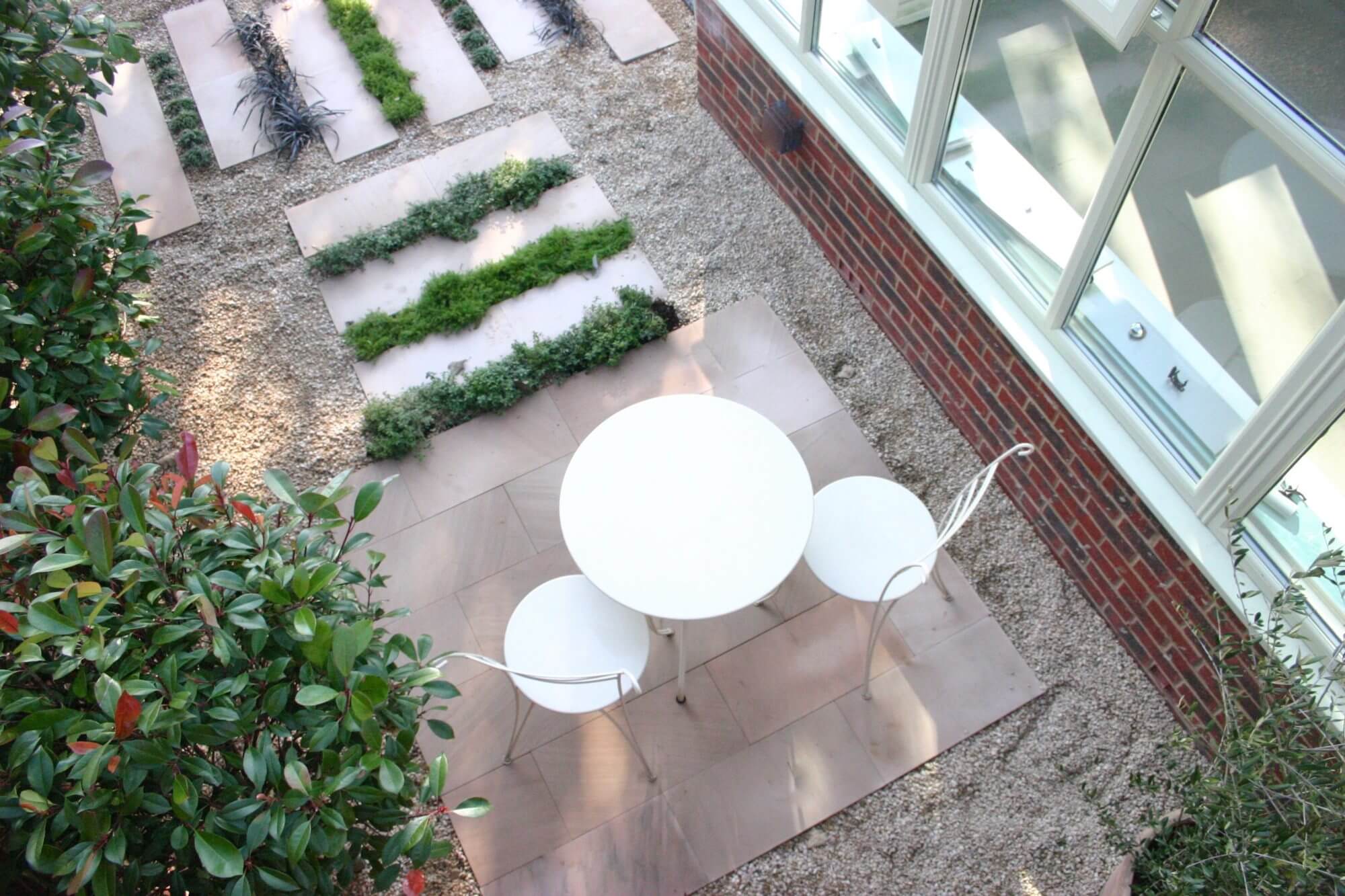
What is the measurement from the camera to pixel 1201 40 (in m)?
2.63

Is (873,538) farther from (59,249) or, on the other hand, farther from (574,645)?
(59,249)

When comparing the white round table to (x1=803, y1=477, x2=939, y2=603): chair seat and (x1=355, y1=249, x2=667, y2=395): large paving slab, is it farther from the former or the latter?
(x1=355, y1=249, x2=667, y2=395): large paving slab

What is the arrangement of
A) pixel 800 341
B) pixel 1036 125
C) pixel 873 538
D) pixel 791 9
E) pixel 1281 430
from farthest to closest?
pixel 800 341 → pixel 791 9 → pixel 873 538 → pixel 1036 125 → pixel 1281 430

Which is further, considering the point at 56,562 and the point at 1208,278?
the point at 1208,278

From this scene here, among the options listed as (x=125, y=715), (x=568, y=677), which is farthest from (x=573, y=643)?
(x=125, y=715)

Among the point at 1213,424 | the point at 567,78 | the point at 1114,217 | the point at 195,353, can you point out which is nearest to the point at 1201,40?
the point at 1114,217

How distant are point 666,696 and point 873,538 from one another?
100 cm

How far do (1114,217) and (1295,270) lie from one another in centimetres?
61

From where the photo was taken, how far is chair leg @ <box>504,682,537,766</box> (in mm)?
3540

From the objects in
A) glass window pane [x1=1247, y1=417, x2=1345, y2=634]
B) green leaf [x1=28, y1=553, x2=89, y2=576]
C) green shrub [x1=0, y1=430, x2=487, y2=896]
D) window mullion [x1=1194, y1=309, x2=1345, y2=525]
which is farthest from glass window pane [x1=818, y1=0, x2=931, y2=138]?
green leaf [x1=28, y1=553, x2=89, y2=576]

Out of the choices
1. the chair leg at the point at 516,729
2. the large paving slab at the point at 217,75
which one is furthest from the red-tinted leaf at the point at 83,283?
the large paving slab at the point at 217,75

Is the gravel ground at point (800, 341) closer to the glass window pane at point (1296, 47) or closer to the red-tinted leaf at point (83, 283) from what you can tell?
the red-tinted leaf at point (83, 283)

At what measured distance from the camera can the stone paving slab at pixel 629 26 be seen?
18.5 ft

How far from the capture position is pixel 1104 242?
3256mm
